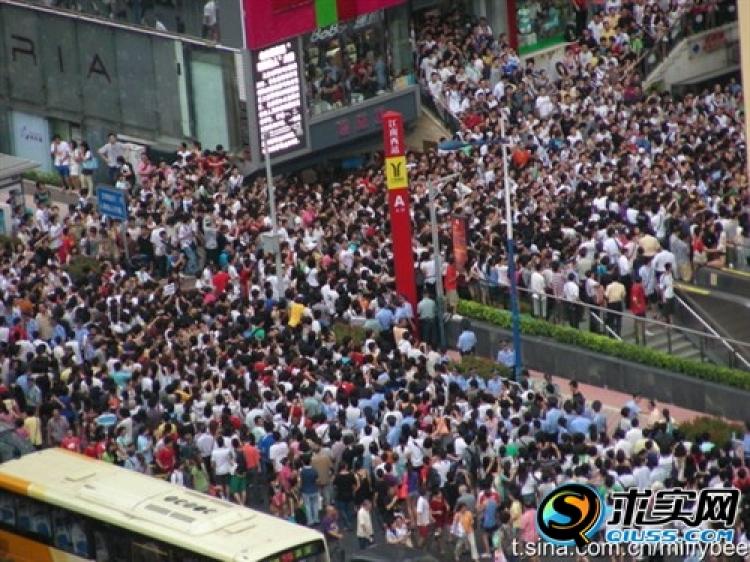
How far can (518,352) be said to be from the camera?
44.4 metres

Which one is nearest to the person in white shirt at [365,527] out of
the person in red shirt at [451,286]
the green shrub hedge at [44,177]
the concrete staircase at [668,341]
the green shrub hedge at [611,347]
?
the green shrub hedge at [611,347]

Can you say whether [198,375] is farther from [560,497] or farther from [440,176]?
[440,176]

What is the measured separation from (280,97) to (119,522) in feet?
62.1

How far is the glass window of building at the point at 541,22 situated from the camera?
60438 millimetres

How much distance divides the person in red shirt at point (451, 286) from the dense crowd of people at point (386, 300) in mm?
50

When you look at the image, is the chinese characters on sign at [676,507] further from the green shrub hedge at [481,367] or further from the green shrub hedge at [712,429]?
the green shrub hedge at [481,367]

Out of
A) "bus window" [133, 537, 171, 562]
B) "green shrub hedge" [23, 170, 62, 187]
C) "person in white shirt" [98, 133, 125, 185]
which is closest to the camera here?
"bus window" [133, 537, 171, 562]

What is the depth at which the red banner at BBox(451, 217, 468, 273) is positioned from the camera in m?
46.9

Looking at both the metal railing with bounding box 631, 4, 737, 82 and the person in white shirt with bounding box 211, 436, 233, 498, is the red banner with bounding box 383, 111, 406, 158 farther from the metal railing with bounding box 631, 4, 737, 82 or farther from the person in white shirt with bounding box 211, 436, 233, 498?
the metal railing with bounding box 631, 4, 737, 82

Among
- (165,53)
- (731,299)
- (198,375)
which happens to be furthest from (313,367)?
(165,53)

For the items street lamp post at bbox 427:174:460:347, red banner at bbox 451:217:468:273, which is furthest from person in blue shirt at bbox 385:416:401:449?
red banner at bbox 451:217:468:273

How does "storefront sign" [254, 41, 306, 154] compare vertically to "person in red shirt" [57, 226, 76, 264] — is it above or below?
above

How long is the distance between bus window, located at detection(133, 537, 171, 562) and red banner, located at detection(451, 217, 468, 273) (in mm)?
13382

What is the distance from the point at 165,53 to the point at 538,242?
12.4 meters
